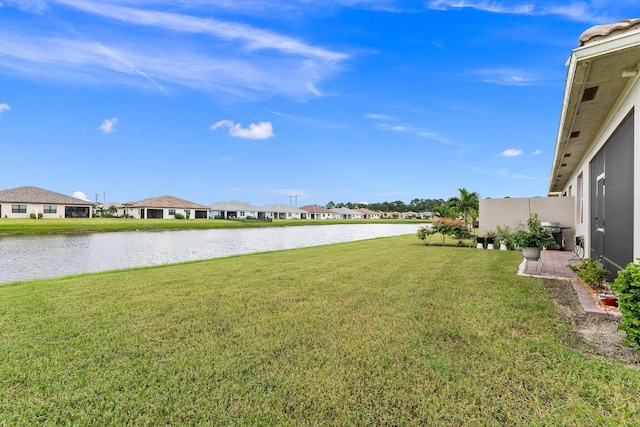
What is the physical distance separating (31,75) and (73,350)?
25149mm

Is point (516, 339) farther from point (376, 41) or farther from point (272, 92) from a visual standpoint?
point (272, 92)

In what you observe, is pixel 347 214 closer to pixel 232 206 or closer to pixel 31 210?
pixel 232 206

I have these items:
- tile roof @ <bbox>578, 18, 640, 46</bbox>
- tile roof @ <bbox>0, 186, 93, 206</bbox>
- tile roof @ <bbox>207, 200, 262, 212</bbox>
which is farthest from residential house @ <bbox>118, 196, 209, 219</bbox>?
tile roof @ <bbox>578, 18, 640, 46</bbox>

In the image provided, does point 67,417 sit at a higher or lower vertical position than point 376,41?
lower

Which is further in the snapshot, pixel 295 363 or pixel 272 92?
pixel 272 92

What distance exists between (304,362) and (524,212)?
1312 centimetres

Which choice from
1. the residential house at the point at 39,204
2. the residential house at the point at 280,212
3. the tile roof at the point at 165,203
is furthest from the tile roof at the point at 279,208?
the residential house at the point at 39,204

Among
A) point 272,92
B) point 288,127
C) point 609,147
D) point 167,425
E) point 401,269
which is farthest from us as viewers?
point 288,127

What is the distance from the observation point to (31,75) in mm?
20453

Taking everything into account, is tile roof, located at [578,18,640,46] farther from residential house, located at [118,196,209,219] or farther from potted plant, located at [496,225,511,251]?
residential house, located at [118,196,209,219]

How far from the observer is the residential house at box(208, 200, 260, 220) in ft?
211

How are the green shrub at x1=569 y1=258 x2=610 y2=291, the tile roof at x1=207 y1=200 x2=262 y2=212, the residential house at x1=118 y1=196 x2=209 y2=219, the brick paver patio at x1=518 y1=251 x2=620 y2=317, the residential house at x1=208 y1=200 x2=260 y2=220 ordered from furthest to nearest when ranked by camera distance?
the residential house at x1=208 y1=200 x2=260 y2=220, the tile roof at x1=207 y1=200 x2=262 y2=212, the residential house at x1=118 y1=196 x2=209 y2=219, the green shrub at x1=569 y1=258 x2=610 y2=291, the brick paver patio at x1=518 y1=251 x2=620 y2=317

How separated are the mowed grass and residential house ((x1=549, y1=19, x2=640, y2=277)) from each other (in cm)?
166

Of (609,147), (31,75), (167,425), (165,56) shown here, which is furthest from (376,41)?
(31,75)
